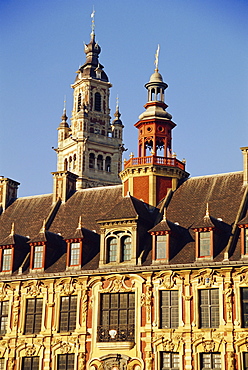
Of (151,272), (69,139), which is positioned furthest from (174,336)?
(69,139)

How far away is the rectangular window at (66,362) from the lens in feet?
146

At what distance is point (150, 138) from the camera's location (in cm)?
5356

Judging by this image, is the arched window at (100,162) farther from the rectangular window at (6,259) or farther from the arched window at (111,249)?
the arched window at (111,249)

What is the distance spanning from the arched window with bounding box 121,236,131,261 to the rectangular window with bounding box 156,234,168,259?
185cm

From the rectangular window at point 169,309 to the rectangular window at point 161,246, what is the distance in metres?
2.21

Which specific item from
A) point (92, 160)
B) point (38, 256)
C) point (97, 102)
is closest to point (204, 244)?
point (38, 256)

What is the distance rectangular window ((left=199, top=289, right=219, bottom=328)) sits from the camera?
42.2m

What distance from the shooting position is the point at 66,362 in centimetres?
4475

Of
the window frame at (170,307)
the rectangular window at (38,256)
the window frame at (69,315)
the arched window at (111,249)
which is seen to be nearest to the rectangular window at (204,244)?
the window frame at (170,307)

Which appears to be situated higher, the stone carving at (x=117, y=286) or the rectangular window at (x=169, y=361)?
the stone carving at (x=117, y=286)

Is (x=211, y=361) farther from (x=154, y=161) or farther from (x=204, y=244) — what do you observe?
(x=154, y=161)

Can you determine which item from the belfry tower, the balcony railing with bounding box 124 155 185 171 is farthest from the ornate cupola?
the belfry tower

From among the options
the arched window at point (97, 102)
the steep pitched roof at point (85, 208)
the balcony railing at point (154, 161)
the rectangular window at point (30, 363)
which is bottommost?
the rectangular window at point (30, 363)

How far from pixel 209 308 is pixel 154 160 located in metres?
12.9
